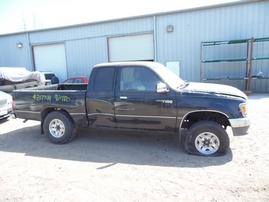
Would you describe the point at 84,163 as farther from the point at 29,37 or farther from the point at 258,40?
the point at 29,37

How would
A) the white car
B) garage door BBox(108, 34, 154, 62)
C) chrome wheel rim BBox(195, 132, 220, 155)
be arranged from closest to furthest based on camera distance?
chrome wheel rim BBox(195, 132, 220, 155) < the white car < garage door BBox(108, 34, 154, 62)

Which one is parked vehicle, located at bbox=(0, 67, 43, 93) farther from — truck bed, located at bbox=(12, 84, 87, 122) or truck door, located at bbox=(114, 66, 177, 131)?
truck door, located at bbox=(114, 66, 177, 131)

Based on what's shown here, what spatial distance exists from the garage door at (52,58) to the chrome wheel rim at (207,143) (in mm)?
16023

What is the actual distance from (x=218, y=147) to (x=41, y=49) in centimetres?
1842

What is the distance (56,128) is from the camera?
17.0 ft

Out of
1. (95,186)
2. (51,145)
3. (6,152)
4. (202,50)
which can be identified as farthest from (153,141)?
(202,50)

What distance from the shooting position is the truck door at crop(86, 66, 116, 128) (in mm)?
4605

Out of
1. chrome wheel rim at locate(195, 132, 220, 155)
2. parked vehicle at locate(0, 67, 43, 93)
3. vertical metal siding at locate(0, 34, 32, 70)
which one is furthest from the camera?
vertical metal siding at locate(0, 34, 32, 70)

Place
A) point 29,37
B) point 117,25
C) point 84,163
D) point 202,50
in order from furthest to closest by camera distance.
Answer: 1. point 29,37
2. point 117,25
3. point 202,50
4. point 84,163

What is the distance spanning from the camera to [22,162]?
4180 mm

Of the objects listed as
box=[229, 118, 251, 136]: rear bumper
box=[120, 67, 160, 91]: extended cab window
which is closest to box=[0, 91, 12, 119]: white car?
box=[120, 67, 160, 91]: extended cab window

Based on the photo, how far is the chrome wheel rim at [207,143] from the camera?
4110 millimetres

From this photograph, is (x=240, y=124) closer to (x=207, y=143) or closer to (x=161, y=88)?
(x=207, y=143)

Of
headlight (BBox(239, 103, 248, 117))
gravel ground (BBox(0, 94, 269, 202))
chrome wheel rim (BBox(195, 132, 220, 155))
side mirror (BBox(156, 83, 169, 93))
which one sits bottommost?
gravel ground (BBox(0, 94, 269, 202))
